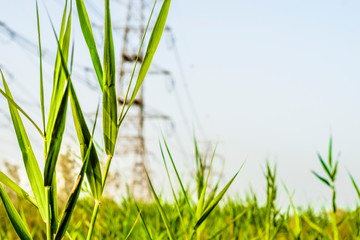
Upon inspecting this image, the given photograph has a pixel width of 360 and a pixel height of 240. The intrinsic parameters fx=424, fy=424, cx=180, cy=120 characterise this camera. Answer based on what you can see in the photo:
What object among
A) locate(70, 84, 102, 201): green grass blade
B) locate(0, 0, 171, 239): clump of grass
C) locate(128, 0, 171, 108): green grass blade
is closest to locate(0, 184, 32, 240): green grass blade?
locate(0, 0, 171, 239): clump of grass

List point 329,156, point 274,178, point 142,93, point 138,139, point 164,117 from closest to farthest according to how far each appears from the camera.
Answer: point 329,156 → point 274,178 → point 142,93 → point 138,139 → point 164,117

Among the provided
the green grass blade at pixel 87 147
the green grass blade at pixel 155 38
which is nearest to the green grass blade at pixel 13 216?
the green grass blade at pixel 87 147

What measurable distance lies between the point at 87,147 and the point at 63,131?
0.05 meters

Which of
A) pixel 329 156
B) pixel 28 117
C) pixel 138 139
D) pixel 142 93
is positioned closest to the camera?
pixel 28 117

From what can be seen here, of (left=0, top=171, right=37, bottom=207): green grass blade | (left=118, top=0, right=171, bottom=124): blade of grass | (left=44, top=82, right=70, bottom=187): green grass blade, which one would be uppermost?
(left=118, top=0, right=171, bottom=124): blade of grass

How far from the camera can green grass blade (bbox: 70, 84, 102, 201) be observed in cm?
60

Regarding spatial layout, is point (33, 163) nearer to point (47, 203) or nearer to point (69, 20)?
point (47, 203)

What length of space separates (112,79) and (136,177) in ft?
45.6

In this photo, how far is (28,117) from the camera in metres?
0.55

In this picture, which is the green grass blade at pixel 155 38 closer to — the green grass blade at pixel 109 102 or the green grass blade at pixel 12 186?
the green grass blade at pixel 109 102

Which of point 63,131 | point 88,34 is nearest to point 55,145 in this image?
point 63,131

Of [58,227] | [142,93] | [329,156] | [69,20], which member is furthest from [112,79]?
[142,93]

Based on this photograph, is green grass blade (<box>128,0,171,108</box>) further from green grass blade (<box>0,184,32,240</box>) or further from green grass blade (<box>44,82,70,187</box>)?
green grass blade (<box>0,184,32,240</box>)

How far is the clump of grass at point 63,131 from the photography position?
0.57m
